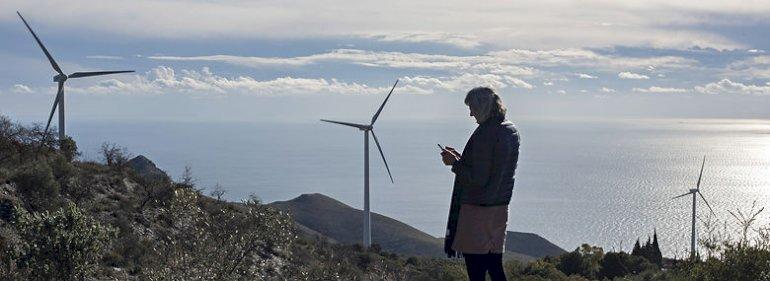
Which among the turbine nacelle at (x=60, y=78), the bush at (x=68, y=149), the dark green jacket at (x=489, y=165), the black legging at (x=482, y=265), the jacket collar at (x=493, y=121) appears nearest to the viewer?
the dark green jacket at (x=489, y=165)

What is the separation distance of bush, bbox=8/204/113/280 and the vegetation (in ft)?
0.04

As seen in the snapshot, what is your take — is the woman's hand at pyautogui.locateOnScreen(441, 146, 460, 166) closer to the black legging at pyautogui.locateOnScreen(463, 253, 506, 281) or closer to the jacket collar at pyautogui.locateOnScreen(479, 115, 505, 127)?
the jacket collar at pyautogui.locateOnScreen(479, 115, 505, 127)

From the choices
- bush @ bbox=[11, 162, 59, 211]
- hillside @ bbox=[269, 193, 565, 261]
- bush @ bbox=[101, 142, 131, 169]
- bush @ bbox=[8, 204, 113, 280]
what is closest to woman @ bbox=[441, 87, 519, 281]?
bush @ bbox=[8, 204, 113, 280]

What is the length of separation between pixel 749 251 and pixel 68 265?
9.36 metres

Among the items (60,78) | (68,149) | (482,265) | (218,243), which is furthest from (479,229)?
(60,78)

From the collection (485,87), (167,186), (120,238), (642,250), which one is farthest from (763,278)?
(642,250)

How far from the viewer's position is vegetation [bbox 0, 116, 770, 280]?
925 cm

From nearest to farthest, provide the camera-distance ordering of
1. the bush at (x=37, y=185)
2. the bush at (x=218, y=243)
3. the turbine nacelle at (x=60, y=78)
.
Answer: the bush at (x=218, y=243)
the bush at (x=37, y=185)
the turbine nacelle at (x=60, y=78)

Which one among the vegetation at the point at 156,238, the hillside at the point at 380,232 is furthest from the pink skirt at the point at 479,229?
the hillside at the point at 380,232

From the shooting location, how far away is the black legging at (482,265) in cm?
691

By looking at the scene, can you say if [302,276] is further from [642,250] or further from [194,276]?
[642,250]

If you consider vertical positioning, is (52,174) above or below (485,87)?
below

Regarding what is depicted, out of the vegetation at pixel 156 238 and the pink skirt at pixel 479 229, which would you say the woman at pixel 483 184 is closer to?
the pink skirt at pixel 479 229

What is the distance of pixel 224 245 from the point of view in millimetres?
9648
